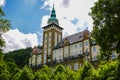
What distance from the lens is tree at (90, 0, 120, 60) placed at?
25.7 metres

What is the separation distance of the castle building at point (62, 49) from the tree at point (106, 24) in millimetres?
43089

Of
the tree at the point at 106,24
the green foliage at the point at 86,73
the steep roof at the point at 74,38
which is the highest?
the steep roof at the point at 74,38

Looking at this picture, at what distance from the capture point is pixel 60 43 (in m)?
85.9

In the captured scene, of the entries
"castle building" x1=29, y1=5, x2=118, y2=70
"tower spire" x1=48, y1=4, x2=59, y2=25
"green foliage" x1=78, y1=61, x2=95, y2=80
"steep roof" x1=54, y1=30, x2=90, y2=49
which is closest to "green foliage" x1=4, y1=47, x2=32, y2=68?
"castle building" x1=29, y1=5, x2=118, y2=70

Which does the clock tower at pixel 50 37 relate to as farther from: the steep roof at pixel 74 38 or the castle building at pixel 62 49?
the steep roof at pixel 74 38

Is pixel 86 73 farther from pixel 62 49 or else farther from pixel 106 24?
pixel 62 49

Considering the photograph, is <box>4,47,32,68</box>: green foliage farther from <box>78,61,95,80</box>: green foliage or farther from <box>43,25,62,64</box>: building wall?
<box>78,61,95,80</box>: green foliage

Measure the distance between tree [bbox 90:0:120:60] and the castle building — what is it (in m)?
43.1

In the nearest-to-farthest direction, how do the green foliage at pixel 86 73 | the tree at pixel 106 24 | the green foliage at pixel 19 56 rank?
the tree at pixel 106 24, the green foliage at pixel 86 73, the green foliage at pixel 19 56

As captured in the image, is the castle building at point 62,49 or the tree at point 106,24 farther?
the castle building at point 62,49

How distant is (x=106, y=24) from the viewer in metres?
26.4

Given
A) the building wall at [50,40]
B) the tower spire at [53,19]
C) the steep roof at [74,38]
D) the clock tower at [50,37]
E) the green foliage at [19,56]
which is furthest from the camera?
the green foliage at [19,56]

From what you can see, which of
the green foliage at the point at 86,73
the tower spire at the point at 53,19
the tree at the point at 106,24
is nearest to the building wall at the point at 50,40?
the tower spire at the point at 53,19

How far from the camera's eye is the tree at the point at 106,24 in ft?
84.5
